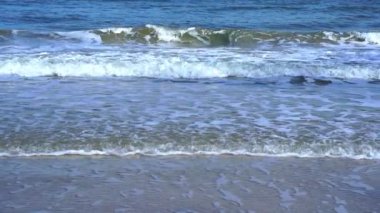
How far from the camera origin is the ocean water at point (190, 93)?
5.38 meters

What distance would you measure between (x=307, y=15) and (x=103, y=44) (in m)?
9.80

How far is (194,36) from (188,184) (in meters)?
11.5

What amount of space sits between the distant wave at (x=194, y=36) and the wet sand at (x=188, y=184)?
32.8ft

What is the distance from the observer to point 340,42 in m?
14.9

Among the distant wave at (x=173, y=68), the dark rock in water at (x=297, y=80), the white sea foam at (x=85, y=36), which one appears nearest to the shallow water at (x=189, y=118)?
the dark rock in water at (x=297, y=80)

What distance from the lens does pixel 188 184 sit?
14.4 ft

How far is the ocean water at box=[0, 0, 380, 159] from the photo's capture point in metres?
5.38

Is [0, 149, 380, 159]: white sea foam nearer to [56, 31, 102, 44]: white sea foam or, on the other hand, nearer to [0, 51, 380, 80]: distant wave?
[0, 51, 380, 80]: distant wave

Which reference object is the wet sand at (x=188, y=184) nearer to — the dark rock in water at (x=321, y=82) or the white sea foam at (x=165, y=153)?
the white sea foam at (x=165, y=153)

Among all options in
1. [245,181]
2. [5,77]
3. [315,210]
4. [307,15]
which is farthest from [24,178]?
[307,15]

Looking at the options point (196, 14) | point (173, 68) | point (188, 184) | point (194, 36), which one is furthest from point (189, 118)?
point (196, 14)

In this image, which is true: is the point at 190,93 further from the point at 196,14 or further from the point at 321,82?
the point at 196,14

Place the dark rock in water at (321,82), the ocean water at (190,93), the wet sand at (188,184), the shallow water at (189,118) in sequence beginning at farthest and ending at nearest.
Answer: the dark rock in water at (321,82) < the ocean water at (190,93) < the shallow water at (189,118) < the wet sand at (188,184)

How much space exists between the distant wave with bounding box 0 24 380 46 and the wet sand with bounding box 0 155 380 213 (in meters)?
10.00
